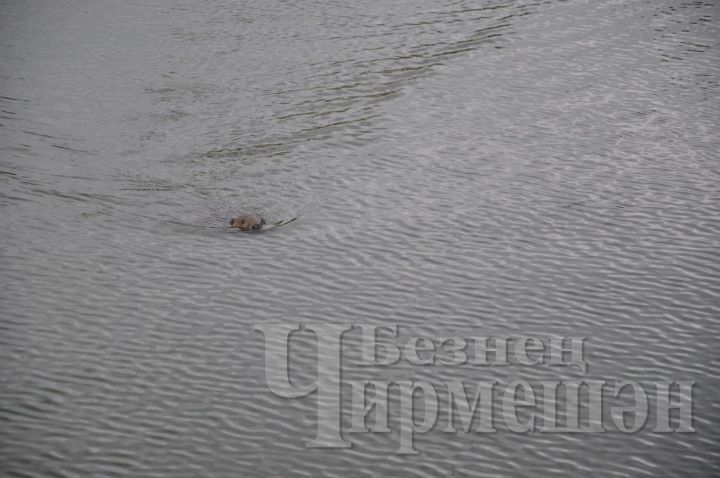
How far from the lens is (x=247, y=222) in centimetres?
1118

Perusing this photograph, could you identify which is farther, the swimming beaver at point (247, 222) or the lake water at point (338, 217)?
the swimming beaver at point (247, 222)

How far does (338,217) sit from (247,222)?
3.94 ft

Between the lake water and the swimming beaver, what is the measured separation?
0.49ft

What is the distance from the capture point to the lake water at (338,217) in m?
8.01

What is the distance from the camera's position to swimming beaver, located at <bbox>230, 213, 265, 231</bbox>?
11.2m

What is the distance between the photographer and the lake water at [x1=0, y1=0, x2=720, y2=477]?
8008 mm

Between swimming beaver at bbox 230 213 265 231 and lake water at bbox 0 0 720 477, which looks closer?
lake water at bbox 0 0 720 477

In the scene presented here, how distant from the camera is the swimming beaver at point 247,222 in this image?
36.7 ft

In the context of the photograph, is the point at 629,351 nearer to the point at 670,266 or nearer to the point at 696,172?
the point at 670,266

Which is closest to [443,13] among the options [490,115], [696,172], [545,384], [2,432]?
[490,115]

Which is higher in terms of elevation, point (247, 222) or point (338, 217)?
point (247, 222)

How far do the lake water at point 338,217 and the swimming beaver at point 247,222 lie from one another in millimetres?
150

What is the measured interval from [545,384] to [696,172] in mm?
5455

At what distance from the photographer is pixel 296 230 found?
37.2 feet
